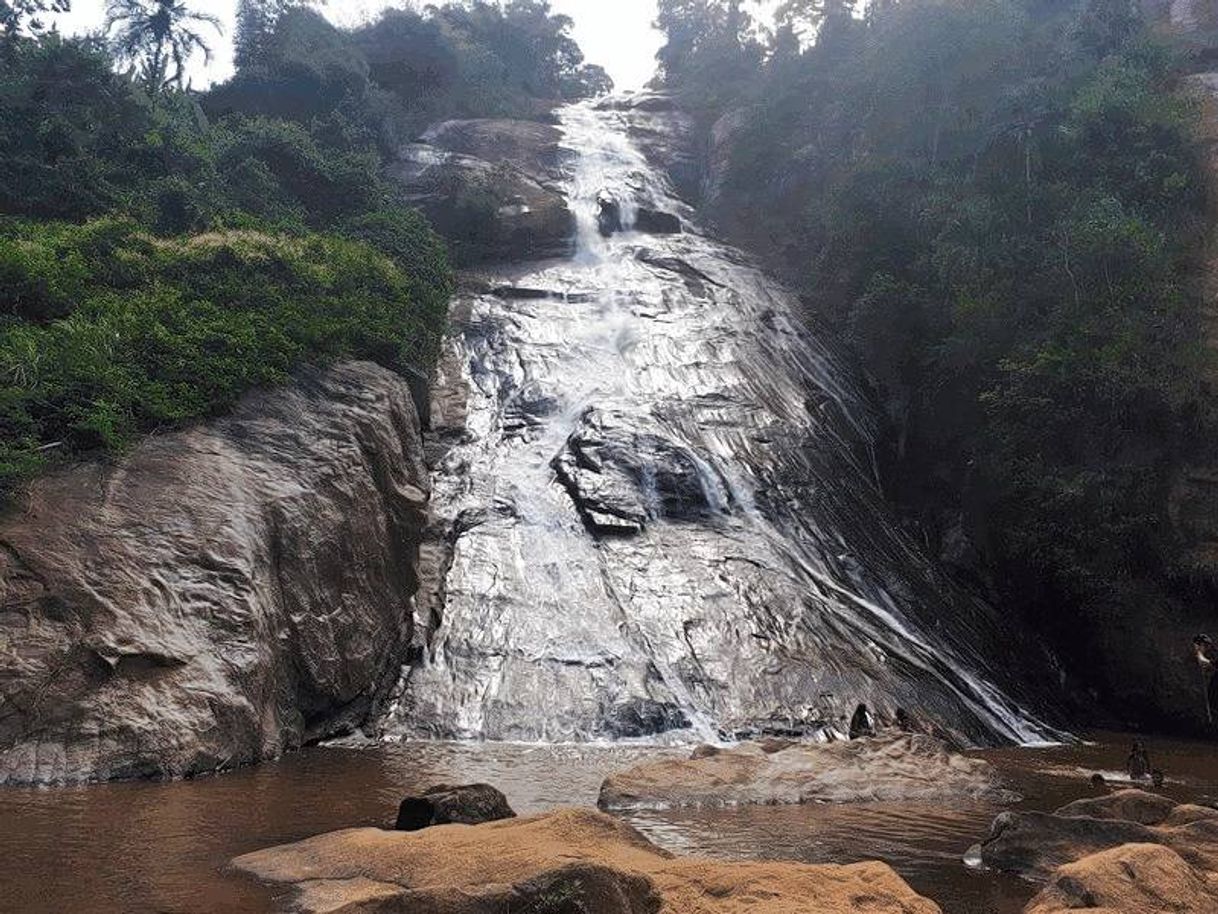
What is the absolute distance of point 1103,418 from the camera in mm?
18641

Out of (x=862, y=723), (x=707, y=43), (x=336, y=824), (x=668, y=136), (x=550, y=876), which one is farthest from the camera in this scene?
(x=707, y=43)

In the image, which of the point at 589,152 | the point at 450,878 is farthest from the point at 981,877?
the point at 589,152

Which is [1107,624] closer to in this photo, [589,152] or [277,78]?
[589,152]

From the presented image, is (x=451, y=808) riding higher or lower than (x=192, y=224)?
lower

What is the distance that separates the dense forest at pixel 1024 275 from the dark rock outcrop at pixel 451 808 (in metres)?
13.5

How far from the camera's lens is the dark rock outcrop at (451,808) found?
6793 millimetres

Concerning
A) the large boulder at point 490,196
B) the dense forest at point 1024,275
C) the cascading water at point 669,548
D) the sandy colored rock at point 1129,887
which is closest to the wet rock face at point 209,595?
the cascading water at point 669,548

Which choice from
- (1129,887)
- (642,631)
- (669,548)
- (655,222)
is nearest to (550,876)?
(1129,887)

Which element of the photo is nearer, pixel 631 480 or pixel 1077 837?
pixel 1077 837

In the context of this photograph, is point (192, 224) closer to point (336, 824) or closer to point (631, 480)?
point (631, 480)

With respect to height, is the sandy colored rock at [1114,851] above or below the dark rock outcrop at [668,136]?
below

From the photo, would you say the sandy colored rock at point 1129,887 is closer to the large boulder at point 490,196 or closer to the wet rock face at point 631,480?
the wet rock face at point 631,480

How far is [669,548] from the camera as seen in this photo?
16.7m

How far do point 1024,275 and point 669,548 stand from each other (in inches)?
434
